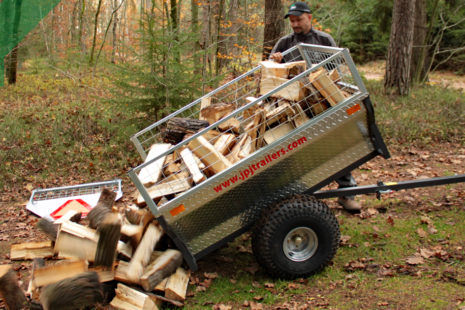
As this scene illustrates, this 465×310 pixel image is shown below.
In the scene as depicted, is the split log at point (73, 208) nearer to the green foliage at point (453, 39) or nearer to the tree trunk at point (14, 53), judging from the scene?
the tree trunk at point (14, 53)

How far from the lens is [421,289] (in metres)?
3.64

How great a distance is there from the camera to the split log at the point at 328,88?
3.83 m

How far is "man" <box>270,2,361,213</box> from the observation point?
5.03 meters

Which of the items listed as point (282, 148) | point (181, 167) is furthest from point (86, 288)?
point (282, 148)

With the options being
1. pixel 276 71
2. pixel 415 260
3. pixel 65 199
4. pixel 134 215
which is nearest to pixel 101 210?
pixel 134 215

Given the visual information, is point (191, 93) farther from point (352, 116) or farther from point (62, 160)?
point (352, 116)

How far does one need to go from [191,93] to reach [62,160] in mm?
2728

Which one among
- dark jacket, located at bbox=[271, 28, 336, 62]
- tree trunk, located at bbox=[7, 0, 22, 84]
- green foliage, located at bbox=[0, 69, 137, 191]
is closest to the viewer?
dark jacket, located at bbox=[271, 28, 336, 62]

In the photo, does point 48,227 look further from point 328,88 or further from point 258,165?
point 328,88


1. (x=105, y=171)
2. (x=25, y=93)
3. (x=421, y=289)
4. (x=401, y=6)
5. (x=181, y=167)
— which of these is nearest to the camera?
(x=421, y=289)

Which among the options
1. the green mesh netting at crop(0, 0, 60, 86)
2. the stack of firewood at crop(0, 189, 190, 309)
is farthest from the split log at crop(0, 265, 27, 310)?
the green mesh netting at crop(0, 0, 60, 86)

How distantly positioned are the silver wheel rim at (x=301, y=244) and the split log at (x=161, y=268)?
99 cm

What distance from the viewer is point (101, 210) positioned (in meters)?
4.16

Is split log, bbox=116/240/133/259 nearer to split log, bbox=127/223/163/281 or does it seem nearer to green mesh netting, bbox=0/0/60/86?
split log, bbox=127/223/163/281
